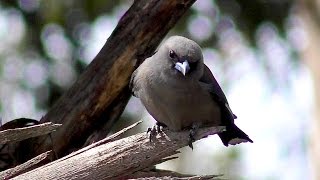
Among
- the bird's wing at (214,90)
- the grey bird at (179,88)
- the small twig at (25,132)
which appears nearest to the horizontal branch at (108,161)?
the small twig at (25,132)

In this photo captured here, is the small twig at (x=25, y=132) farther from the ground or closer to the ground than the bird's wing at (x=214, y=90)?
closer to the ground

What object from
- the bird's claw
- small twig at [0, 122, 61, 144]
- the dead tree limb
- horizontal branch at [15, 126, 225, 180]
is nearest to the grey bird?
the dead tree limb

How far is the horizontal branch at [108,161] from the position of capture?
345 centimetres

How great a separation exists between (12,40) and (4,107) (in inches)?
42.9

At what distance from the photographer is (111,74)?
4.64 m

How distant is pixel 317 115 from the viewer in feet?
28.2

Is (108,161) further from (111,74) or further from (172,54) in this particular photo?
(111,74)

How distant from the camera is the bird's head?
169 inches

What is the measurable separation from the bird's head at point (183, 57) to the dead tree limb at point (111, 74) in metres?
0.25

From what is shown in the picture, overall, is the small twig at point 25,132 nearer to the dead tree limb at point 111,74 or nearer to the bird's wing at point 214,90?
the dead tree limb at point 111,74

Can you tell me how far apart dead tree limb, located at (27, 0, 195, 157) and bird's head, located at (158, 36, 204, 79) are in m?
0.25

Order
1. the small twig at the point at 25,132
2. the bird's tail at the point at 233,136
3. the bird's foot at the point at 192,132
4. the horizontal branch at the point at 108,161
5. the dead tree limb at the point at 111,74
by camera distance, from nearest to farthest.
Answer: the horizontal branch at the point at 108,161 < the small twig at the point at 25,132 < the bird's foot at the point at 192,132 < the bird's tail at the point at 233,136 < the dead tree limb at the point at 111,74

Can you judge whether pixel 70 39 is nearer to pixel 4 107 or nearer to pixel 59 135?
pixel 4 107

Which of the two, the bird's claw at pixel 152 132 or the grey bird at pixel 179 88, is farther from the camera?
the grey bird at pixel 179 88
